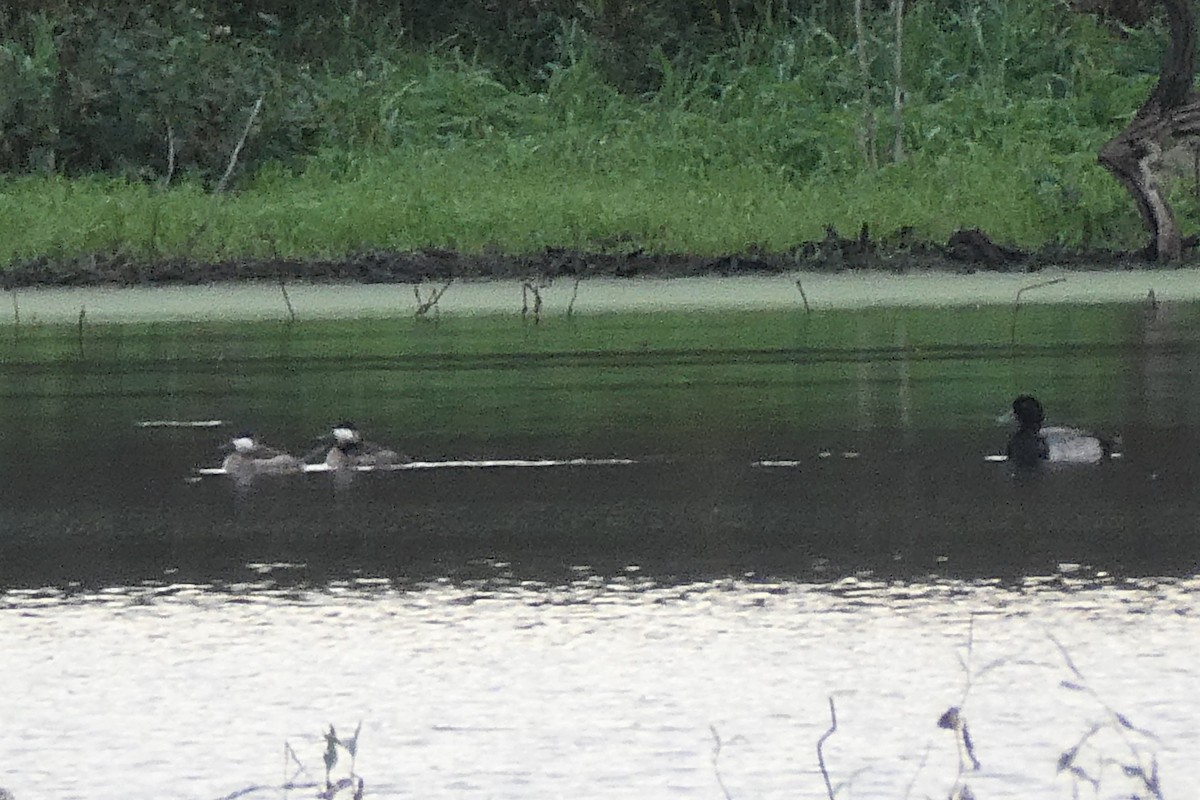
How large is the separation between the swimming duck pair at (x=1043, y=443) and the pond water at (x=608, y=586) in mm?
101

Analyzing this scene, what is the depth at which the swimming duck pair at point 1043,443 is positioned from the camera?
8469 millimetres

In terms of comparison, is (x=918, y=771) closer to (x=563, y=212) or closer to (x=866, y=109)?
(x=563, y=212)

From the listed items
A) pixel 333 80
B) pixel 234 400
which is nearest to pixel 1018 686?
pixel 234 400

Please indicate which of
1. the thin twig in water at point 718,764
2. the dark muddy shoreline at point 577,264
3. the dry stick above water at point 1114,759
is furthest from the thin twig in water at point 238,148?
the thin twig in water at point 718,764

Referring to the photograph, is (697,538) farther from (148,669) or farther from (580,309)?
(580,309)

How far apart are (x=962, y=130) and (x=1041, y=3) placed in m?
2.08

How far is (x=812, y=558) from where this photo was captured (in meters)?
6.70

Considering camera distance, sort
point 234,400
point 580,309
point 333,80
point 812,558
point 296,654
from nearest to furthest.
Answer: point 296,654 → point 812,558 → point 234,400 → point 580,309 → point 333,80

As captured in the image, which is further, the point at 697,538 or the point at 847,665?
the point at 697,538

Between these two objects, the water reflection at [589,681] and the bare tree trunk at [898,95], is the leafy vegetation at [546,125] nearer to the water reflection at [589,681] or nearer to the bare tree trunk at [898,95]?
the bare tree trunk at [898,95]

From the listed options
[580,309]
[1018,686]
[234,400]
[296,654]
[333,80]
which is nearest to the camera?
[1018,686]

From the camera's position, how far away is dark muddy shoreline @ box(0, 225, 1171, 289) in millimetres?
16266

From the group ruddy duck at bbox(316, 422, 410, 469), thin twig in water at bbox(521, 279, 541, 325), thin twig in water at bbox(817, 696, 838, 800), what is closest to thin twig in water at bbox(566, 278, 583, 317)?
thin twig in water at bbox(521, 279, 541, 325)

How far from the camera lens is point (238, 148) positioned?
18078 mm
